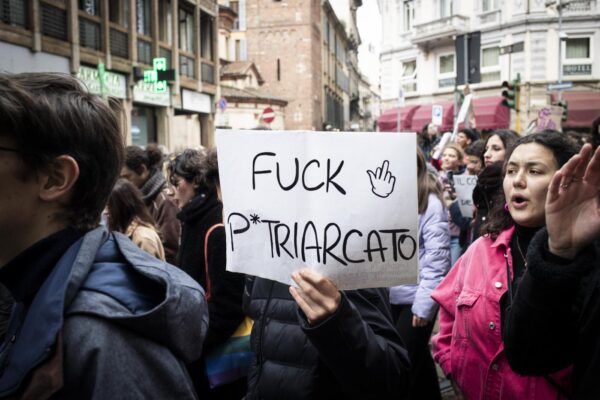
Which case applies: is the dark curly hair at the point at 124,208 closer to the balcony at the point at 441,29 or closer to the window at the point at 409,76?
the balcony at the point at 441,29

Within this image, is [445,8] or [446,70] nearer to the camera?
[445,8]

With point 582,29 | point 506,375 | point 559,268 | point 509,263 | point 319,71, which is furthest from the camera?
point 319,71

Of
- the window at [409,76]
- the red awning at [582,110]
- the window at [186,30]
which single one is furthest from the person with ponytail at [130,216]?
the window at [409,76]

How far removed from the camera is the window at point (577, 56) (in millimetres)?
30891

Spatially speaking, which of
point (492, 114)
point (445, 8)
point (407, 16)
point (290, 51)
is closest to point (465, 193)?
point (492, 114)

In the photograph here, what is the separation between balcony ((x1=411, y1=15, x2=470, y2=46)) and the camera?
33219 millimetres

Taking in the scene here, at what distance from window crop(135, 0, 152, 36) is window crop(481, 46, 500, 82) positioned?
67.1 ft

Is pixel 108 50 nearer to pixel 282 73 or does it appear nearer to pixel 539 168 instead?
pixel 539 168

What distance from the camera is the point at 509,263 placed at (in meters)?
2.28

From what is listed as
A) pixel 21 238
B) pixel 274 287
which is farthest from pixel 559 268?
pixel 21 238

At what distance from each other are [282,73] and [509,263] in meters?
45.4

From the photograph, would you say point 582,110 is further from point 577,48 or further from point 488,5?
point 488,5

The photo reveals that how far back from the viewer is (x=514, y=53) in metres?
30.5

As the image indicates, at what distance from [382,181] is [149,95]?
1874 cm
